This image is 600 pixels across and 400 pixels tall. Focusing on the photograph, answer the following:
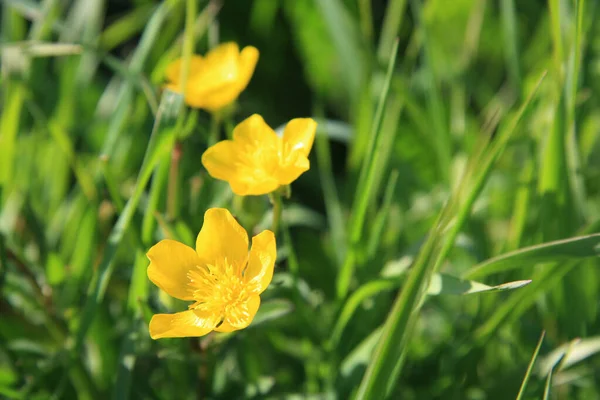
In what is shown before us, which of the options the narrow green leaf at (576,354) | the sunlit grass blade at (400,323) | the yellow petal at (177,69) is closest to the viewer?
the sunlit grass blade at (400,323)

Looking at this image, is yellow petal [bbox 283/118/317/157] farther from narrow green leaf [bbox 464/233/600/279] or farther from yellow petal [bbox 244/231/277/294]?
narrow green leaf [bbox 464/233/600/279]

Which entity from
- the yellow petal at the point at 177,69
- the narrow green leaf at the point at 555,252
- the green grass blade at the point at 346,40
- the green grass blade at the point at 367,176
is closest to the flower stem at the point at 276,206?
the green grass blade at the point at 367,176

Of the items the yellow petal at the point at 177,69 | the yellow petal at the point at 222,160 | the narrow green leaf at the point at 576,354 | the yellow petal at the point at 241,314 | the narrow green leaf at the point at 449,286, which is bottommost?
the narrow green leaf at the point at 576,354

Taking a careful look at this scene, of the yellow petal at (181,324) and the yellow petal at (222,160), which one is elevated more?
the yellow petal at (222,160)

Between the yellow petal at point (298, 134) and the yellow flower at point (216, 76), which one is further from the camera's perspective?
the yellow flower at point (216, 76)

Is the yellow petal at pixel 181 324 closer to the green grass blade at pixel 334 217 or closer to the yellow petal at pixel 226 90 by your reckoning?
the yellow petal at pixel 226 90

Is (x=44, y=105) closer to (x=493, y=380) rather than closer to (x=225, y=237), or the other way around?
(x=225, y=237)

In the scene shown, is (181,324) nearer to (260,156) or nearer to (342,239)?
(260,156)

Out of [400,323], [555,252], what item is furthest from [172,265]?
[555,252]
